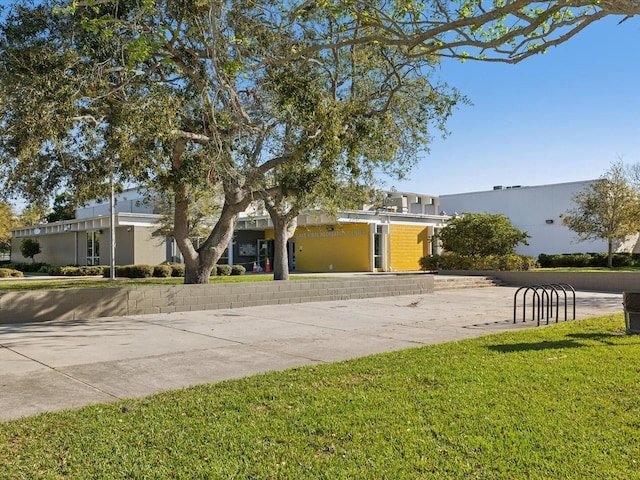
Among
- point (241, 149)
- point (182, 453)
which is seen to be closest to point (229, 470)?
point (182, 453)

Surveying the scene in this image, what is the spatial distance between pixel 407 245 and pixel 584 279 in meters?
15.2

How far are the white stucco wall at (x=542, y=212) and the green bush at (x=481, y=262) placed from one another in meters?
14.0

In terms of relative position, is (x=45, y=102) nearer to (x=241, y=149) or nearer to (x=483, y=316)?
(x=241, y=149)

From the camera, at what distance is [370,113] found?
46.2ft

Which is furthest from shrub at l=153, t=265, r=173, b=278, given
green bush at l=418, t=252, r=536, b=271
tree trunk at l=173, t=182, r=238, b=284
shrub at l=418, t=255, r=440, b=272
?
green bush at l=418, t=252, r=536, b=271

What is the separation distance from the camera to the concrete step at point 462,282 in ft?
75.2

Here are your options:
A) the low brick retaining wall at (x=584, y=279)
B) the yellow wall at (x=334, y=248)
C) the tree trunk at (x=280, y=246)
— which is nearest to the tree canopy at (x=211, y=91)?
the tree trunk at (x=280, y=246)

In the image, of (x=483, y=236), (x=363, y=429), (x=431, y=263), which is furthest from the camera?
(x=431, y=263)

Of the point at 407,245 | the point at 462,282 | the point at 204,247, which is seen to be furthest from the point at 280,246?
the point at 407,245

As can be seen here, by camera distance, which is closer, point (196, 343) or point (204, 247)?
point (196, 343)

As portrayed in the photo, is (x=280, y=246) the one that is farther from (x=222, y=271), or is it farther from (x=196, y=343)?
(x=196, y=343)

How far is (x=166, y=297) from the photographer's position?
14.3 metres

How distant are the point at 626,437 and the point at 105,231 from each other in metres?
36.6

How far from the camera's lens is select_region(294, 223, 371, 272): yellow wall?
3512cm
